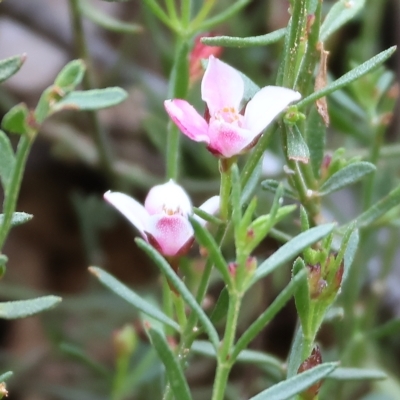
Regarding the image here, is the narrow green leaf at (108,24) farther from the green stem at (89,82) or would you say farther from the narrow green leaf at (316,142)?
the narrow green leaf at (316,142)

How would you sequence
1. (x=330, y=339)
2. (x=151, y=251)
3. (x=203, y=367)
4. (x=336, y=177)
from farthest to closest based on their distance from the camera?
(x=330, y=339) → (x=203, y=367) → (x=336, y=177) → (x=151, y=251)

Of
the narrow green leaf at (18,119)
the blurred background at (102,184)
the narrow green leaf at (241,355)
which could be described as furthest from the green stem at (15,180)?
the blurred background at (102,184)

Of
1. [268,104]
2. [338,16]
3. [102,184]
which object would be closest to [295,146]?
[268,104]

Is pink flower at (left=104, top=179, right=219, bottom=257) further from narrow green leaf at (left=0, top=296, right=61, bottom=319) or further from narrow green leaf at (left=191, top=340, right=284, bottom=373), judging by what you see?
narrow green leaf at (left=191, top=340, right=284, bottom=373)

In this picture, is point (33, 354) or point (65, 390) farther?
point (33, 354)

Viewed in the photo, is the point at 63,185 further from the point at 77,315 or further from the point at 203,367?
the point at 203,367

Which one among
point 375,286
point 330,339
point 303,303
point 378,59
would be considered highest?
point 378,59

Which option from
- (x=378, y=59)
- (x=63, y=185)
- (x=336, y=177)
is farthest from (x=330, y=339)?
(x=378, y=59)
